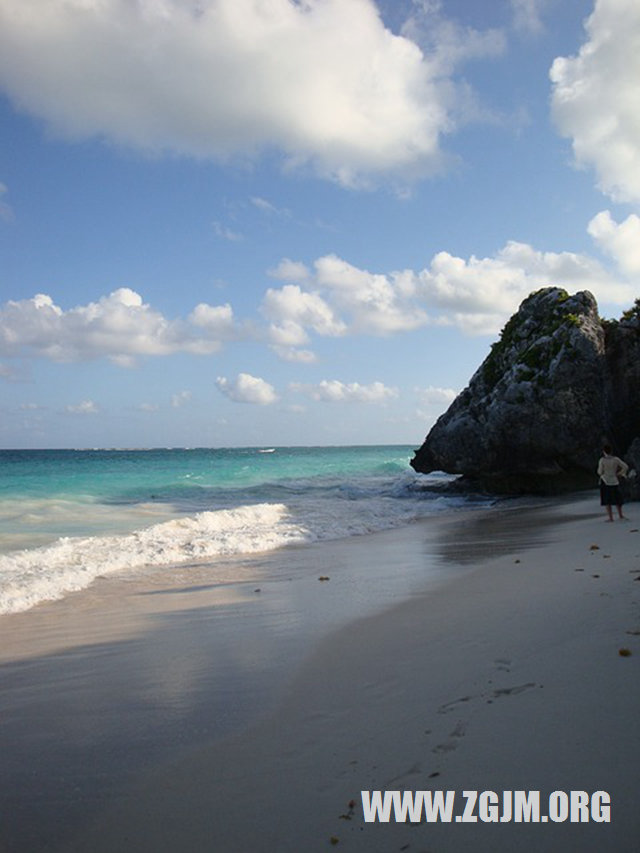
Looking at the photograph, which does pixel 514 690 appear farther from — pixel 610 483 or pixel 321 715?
pixel 610 483

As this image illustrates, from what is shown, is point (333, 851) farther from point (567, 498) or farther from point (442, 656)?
point (567, 498)

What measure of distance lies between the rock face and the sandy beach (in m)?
13.6

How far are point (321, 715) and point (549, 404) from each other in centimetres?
1858

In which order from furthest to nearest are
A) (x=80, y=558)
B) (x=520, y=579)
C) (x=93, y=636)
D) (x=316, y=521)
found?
(x=316, y=521)
(x=80, y=558)
(x=520, y=579)
(x=93, y=636)

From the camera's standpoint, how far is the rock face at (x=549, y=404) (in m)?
20.0

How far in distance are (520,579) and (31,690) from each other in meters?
5.78

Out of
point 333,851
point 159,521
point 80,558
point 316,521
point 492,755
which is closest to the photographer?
point 333,851

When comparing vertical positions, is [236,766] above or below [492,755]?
below

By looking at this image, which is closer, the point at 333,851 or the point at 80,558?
the point at 333,851

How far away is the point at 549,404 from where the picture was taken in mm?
20234

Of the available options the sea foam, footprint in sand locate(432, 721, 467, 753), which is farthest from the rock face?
footprint in sand locate(432, 721, 467, 753)

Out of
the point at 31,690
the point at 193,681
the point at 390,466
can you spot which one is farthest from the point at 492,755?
the point at 390,466

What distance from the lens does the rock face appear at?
65.7 feet

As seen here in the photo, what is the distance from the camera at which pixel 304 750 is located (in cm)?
340
